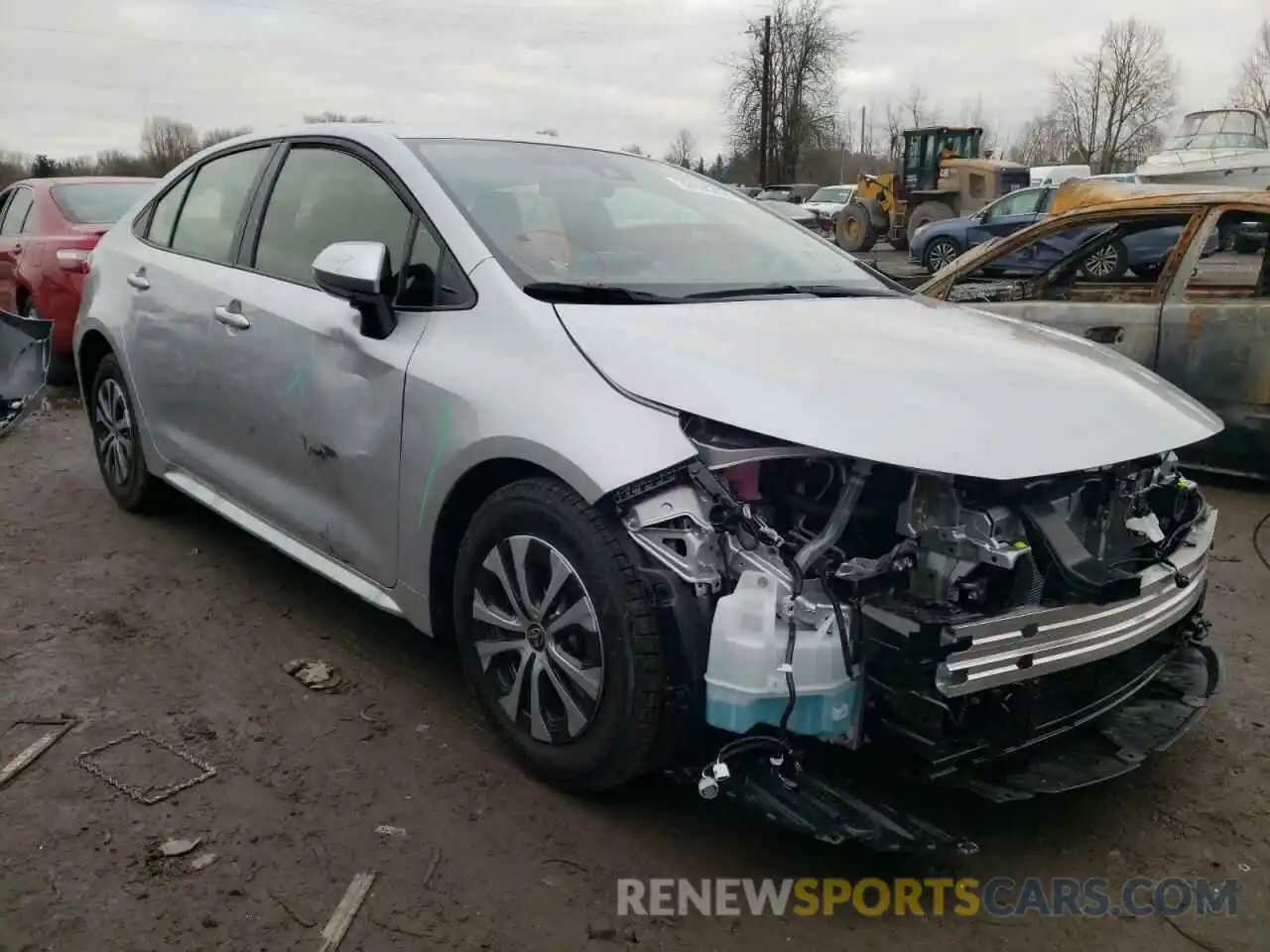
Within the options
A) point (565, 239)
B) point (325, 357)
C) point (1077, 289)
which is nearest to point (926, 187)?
point (1077, 289)

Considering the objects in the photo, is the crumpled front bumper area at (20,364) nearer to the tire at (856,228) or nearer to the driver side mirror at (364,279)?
the driver side mirror at (364,279)

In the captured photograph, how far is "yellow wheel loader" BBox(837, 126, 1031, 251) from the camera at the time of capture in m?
24.5

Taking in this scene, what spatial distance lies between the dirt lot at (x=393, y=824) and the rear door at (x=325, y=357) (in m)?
0.49

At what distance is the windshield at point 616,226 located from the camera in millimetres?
2998

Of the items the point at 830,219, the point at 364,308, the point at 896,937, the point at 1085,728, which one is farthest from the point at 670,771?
the point at 830,219

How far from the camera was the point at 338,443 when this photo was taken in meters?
3.16

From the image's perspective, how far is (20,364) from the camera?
22.3 feet

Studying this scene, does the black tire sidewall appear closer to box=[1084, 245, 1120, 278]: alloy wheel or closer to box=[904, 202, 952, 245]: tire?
box=[1084, 245, 1120, 278]: alloy wheel

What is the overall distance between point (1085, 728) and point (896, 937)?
74 centimetres

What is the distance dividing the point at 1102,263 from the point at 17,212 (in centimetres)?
847

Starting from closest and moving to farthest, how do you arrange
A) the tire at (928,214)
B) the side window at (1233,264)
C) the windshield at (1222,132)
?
the side window at (1233,264) → the windshield at (1222,132) → the tire at (928,214)

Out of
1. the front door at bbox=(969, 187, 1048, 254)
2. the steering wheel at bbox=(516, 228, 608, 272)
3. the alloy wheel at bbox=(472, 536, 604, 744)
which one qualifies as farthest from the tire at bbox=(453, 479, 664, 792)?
the front door at bbox=(969, 187, 1048, 254)

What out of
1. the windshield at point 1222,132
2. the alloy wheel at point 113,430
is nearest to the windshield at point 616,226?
the alloy wheel at point 113,430

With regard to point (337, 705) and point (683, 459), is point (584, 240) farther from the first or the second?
point (337, 705)
